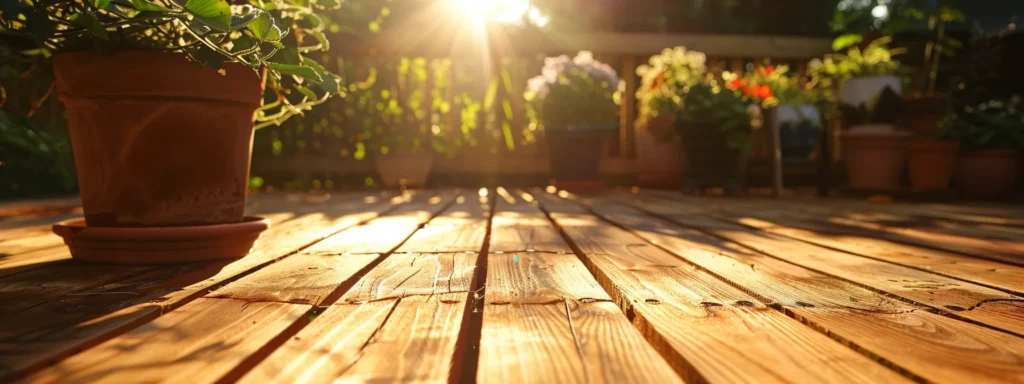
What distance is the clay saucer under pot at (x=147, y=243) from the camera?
1205mm

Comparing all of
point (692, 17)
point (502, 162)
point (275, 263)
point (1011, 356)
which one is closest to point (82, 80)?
point (275, 263)

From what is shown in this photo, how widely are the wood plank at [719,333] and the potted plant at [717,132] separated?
9.33 ft

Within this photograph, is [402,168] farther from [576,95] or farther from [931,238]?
[931,238]

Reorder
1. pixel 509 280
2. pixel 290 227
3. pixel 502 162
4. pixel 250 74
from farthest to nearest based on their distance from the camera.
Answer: pixel 502 162
pixel 290 227
pixel 250 74
pixel 509 280

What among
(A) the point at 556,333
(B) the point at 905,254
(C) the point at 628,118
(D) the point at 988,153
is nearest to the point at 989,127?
(D) the point at 988,153

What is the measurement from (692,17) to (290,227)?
917cm

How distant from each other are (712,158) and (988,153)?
155 centimetres

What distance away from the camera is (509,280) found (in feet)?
3.36

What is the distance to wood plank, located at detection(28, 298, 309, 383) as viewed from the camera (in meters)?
0.57

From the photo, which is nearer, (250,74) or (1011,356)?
(1011,356)

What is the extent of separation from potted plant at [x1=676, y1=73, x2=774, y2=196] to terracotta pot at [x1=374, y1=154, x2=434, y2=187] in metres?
1.76

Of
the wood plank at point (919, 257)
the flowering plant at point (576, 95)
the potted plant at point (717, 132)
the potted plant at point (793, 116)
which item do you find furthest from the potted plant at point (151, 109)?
the potted plant at point (793, 116)

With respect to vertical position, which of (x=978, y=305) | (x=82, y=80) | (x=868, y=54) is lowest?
(x=978, y=305)

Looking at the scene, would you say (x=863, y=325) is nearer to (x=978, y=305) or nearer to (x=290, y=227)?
(x=978, y=305)
